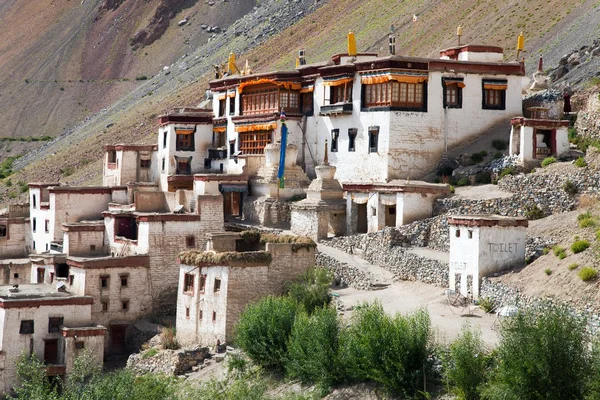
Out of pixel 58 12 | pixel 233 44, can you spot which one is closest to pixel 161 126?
pixel 233 44

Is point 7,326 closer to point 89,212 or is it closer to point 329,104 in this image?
point 89,212

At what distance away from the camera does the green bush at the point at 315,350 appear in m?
31.6

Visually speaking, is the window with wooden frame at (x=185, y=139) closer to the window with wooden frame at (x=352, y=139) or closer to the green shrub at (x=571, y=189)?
the window with wooden frame at (x=352, y=139)

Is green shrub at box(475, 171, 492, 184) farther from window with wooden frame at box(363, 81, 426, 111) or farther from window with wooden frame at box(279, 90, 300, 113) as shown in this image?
window with wooden frame at box(279, 90, 300, 113)

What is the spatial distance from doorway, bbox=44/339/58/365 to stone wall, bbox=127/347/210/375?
2.37 m

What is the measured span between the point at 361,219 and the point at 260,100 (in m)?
10.5

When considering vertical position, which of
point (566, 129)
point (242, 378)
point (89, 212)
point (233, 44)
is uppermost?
point (233, 44)

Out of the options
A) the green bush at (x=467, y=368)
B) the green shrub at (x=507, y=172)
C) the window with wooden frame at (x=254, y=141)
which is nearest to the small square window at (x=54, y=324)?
the window with wooden frame at (x=254, y=141)

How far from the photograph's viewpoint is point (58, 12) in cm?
14862

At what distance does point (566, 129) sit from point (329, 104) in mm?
10389

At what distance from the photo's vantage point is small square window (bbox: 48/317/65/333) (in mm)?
39844

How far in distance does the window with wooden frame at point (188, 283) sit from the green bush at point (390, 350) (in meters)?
9.67

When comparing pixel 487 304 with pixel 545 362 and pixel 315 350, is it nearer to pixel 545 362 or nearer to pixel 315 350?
pixel 315 350

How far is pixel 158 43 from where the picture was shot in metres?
A: 134
